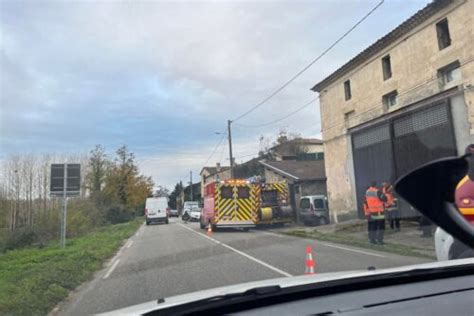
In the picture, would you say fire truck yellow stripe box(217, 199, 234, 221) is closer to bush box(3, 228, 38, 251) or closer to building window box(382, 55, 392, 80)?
bush box(3, 228, 38, 251)

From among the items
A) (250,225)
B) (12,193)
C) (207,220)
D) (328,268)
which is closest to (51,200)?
(12,193)

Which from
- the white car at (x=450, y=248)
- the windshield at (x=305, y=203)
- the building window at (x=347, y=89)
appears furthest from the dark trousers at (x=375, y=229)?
the building window at (x=347, y=89)

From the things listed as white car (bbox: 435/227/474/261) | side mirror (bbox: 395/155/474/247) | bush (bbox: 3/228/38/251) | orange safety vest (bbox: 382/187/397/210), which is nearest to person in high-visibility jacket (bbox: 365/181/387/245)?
orange safety vest (bbox: 382/187/397/210)

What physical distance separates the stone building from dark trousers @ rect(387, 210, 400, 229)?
0.44m

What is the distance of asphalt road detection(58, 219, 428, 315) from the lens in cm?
789

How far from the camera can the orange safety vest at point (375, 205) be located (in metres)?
15.2

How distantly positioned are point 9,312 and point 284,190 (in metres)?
20.6

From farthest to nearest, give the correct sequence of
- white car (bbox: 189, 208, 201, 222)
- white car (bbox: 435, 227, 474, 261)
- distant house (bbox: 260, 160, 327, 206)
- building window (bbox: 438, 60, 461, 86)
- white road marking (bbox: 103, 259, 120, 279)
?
white car (bbox: 189, 208, 201, 222) < distant house (bbox: 260, 160, 327, 206) < building window (bbox: 438, 60, 461, 86) < white road marking (bbox: 103, 259, 120, 279) < white car (bbox: 435, 227, 474, 261)

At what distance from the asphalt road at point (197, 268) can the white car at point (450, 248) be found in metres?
3.91

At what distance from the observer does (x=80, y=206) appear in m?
34.7

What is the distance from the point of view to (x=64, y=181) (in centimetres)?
1772

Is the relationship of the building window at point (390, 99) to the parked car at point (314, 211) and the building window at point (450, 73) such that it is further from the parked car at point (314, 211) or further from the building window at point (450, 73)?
the parked car at point (314, 211)

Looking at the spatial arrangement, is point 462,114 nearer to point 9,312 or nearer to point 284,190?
point 284,190

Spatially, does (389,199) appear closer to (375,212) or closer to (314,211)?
(375,212)
